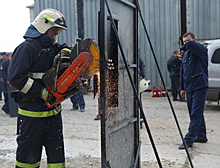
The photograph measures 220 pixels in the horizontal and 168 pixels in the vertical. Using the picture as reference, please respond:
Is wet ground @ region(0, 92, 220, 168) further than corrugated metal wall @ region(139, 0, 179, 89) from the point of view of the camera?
No

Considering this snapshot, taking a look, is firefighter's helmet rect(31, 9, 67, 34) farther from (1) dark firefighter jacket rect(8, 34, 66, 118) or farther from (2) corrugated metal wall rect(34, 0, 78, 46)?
(2) corrugated metal wall rect(34, 0, 78, 46)

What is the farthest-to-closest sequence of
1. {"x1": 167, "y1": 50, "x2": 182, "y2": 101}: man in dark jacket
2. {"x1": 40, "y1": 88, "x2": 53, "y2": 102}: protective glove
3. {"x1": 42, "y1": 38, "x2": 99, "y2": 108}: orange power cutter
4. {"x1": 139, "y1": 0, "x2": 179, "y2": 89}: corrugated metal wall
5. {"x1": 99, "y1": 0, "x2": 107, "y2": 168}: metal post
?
{"x1": 139, "y1": 0, "x2": 179, "y2": 89}: corrugated metal wall < {"x1": 167, "y1": 50, "x2": 182, "y2": 101}: man in dark jacket < {"x1": 40, "y1": 88, "x2": 53, "y2": 102}: protective glove < {"x1": 42, "y1": 38, "x2": 99, "y2": 108}: orange power cutter < {"x1": 99, "y1": 0, "x2": 107, "y2": 168}: metal post

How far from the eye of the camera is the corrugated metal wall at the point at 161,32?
12500 millimetres

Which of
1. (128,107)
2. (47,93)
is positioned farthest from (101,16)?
(128,107)

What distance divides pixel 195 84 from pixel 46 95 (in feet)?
9.36

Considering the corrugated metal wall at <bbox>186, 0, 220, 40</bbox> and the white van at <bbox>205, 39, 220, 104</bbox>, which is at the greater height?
the corrugated metal wall at <bbox>186, 0, 220, 40</bbox>

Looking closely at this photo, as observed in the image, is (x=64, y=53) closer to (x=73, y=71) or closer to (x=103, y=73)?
(x=73, y=71)

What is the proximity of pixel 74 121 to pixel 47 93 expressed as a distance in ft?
14.2

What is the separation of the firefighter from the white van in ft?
20.5

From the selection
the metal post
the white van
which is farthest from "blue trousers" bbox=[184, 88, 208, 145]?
the white van

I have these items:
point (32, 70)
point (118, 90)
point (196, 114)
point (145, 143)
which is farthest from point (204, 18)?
point (32, 70)

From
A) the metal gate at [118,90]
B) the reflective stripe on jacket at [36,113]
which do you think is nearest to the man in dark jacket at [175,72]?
the metal gate at [118,90]

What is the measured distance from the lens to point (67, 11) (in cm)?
1363

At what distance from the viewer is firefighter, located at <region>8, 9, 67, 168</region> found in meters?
2.59
